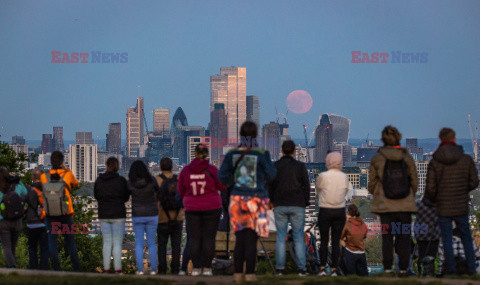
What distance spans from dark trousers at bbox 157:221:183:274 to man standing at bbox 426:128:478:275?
4.08m

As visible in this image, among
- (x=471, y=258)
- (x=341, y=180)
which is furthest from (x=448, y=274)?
(x=341, y=180)

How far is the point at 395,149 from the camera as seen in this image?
11062 millimetres

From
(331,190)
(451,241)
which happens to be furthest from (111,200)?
(451,241)

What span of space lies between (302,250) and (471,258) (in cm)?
256

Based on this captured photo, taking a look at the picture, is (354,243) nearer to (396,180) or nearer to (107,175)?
(396,180)

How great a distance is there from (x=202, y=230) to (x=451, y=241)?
3.72 metres

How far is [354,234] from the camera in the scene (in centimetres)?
1298

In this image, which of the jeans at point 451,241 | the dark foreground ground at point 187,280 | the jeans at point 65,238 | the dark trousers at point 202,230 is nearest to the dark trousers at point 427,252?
the jeans at point 451,241

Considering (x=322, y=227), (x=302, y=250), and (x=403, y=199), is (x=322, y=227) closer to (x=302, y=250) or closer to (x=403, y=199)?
(x=302, y=250)

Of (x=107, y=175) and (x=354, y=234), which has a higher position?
(x=107, y=175)

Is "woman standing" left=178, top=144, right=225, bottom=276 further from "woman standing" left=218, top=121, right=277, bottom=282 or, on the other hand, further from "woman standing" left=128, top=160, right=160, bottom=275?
"woman standing" left=128, top=160, right=160, bottom=275

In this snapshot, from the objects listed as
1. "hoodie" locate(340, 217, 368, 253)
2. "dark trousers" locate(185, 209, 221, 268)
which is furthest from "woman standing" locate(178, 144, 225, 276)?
"hoodie" locate(340, 217, 368, 253)

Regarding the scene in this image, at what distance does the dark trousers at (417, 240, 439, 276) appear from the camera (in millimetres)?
12367

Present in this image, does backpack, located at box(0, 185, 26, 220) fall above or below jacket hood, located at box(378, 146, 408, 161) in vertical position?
below
